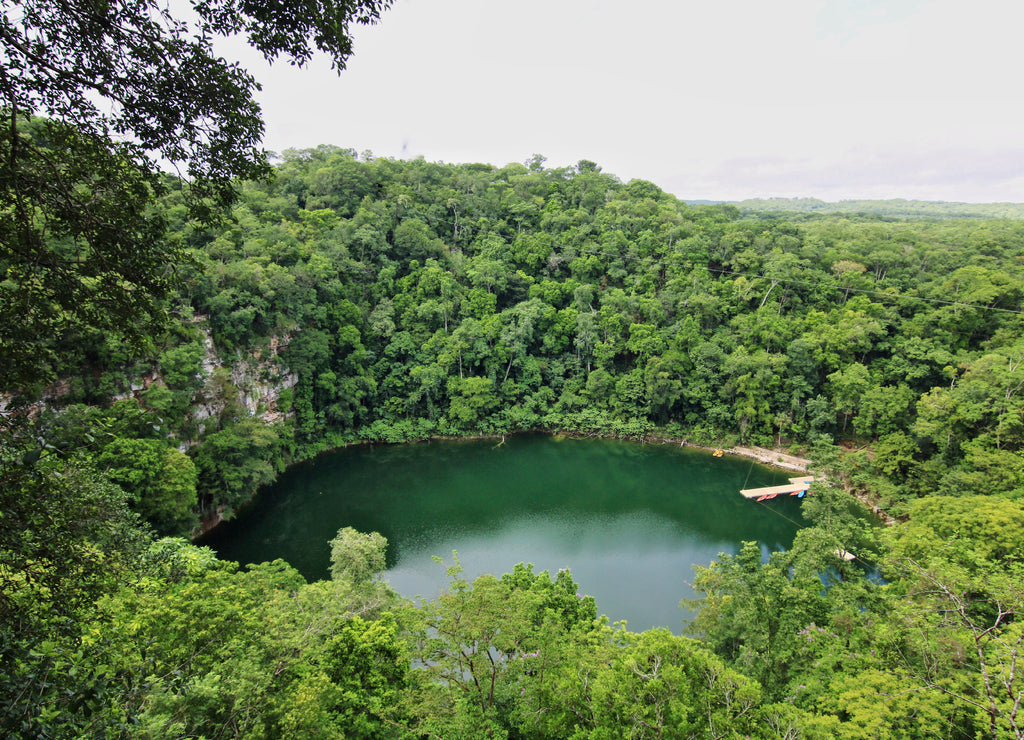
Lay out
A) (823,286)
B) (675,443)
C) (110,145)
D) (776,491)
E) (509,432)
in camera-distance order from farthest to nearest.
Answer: (823,286)
(509,432)
(675,443)
(776,491)
(110,145)

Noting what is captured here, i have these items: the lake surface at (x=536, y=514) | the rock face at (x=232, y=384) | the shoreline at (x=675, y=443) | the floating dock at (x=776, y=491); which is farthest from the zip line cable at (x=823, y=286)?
the rock face at (x=232, y=384)

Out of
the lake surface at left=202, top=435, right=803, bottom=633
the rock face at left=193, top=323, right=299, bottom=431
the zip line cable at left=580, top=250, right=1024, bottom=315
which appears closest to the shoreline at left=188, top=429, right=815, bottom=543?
the lake surface at left=202, top=435, right=803, bottom=633

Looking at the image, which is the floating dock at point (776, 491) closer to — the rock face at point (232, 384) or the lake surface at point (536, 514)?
the lake surface at point (536, 514)

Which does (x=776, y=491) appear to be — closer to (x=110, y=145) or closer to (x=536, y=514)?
(x=536, y=514)

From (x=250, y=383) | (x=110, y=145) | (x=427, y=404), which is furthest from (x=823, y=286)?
(x=110, y=145)

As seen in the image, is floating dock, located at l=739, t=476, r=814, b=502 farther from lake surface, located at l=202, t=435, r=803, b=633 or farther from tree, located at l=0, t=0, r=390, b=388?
tree, located at l=0, t=0, r=390, b=388

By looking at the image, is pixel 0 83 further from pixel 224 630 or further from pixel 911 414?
pixel 911 414
